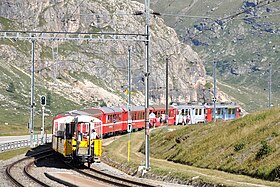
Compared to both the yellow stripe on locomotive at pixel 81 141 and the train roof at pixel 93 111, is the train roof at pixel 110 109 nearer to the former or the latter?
the train roof at pixel 93 111

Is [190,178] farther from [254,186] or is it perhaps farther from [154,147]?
[154,147]

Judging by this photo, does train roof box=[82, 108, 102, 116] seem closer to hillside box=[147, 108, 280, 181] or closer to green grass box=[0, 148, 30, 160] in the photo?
green grass box=[0, 148, 30, 160]

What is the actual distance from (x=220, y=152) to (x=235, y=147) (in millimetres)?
1918

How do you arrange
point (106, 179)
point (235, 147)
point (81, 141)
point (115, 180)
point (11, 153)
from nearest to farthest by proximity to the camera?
point (106, 179) < point (115, 180) < point (235, 147) < point (81, 141) < point (11, 153)

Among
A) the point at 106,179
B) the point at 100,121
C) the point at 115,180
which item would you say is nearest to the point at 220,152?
the point at 100,121

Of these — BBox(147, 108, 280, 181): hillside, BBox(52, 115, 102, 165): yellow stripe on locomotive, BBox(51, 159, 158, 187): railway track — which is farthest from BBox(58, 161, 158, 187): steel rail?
BBox(147, 108, 280, 181): hillside

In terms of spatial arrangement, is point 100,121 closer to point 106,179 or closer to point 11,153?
point 106,179

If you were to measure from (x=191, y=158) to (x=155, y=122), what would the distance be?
4852 cm

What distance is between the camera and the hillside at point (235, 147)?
A: 37.0 meters

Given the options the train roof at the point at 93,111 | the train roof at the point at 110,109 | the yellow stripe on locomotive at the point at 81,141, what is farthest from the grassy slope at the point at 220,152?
the train roof at the point at 110,109

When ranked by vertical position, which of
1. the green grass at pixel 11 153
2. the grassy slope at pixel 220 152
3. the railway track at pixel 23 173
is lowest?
the green grass at pixel 11 153

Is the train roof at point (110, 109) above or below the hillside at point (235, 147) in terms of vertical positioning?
above

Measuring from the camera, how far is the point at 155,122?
94.9 meters

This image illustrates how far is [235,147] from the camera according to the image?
41.8 meters
